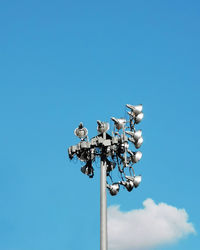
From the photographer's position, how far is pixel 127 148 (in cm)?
2994

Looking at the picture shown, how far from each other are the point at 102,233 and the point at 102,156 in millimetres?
4814

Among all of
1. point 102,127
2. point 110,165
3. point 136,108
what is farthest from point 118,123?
point 110,165

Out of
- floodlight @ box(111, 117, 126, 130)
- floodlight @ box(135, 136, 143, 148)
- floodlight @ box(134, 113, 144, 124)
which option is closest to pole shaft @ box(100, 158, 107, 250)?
floodlight @ box(135, 136, 143, 148)

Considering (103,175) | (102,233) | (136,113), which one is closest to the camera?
(102,233)

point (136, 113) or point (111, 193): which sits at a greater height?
point (136, 113)

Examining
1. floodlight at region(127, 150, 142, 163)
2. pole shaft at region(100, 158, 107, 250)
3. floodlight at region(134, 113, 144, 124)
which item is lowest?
pole shaft at region(100, 158, 107, 250)

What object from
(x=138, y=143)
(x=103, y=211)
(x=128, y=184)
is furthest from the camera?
(x=138, y=143)

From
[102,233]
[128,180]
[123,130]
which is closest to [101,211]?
[102,233]

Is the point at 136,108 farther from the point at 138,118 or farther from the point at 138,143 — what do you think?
the point at 138,143

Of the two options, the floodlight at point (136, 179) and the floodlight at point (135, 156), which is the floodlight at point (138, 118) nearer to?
the floodlight at point (135, 156)

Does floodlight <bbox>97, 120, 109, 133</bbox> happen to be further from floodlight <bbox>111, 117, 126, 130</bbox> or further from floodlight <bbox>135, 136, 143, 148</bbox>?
floodlight <bbox>135, 136, 143, 148</bbox>

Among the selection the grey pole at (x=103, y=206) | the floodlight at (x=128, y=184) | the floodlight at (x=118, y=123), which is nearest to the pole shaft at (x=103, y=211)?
the grey pole at (x=103, y=206)

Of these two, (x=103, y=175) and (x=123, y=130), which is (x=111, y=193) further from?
(x=123, y=130)

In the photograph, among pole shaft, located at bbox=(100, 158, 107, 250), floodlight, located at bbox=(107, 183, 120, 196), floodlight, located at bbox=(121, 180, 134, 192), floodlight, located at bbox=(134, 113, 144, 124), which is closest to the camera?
pole shaft, located at bbox=(100, 158, 107, 250)
